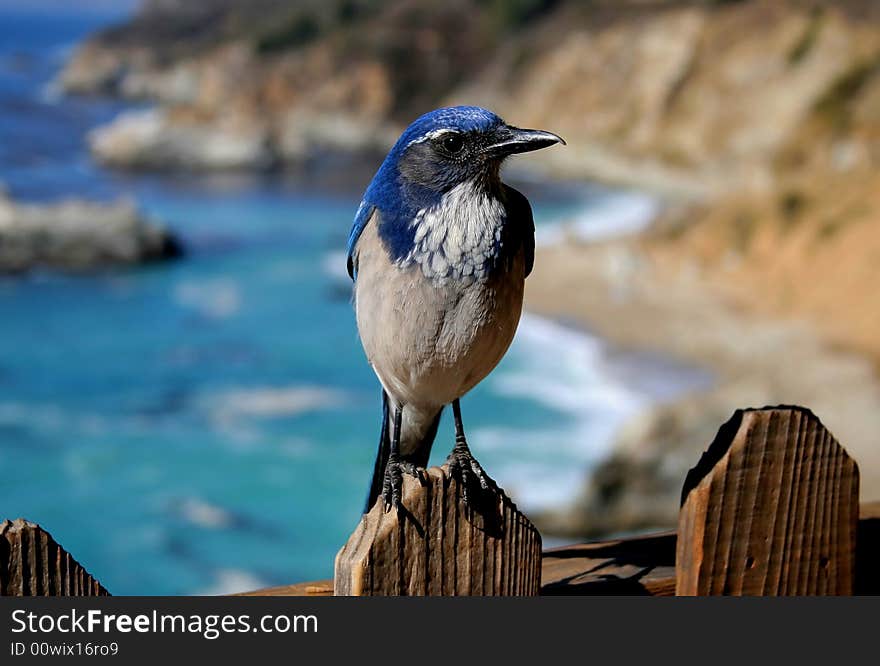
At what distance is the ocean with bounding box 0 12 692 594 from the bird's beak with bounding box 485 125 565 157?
9.25 m

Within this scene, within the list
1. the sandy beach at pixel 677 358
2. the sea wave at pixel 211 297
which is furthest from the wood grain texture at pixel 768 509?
the sea wave at pixel 211 297

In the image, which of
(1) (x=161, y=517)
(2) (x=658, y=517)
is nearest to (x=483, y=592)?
(2) (x=658, y=517)

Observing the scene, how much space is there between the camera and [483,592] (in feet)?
6.72

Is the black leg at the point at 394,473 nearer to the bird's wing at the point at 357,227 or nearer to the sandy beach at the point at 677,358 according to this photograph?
the bird's wing at the point at 357,227

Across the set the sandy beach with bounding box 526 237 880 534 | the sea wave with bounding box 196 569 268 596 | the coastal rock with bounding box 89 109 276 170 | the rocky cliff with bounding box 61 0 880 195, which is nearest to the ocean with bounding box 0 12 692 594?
the sea wave with bounding box 196 569 268 596

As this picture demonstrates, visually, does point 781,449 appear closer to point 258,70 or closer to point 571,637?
point 571,637

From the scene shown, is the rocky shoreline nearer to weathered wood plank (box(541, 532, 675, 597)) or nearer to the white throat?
weathered wood plank (box(541, 532, 675, 597))

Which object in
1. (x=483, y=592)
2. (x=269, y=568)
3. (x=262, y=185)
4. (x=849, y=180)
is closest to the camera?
(x=483, y=592)

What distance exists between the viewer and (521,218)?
260 centimetres

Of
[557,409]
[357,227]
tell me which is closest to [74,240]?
[557,409]

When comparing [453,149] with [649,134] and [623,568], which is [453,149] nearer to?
[623,568]

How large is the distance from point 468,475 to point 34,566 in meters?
0.84

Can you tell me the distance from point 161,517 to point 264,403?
407cm

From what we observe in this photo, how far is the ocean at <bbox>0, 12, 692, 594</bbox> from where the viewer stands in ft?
46.3
